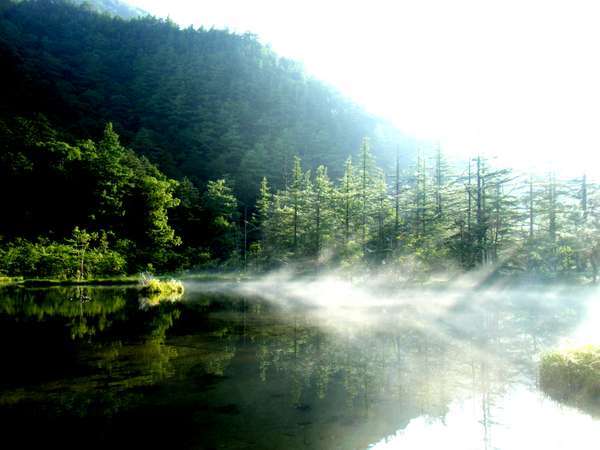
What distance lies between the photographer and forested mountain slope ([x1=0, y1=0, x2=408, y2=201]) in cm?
9188

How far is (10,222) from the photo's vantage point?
182 feet

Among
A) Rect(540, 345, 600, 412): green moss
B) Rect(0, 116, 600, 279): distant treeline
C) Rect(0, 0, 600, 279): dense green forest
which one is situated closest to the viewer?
Rect(540, 345, 600, 412): green moss

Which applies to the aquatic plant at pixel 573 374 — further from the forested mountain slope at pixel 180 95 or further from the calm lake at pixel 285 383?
the forested mountain slope at pixel 180 95

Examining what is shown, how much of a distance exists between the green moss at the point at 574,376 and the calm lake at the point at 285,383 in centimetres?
33

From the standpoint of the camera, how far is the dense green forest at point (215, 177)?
4078 centimetres

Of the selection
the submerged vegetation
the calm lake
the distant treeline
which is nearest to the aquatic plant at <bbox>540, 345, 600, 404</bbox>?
the calm lake

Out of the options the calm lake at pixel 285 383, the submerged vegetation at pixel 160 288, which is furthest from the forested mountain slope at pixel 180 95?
the calm lake at pixel 285 383

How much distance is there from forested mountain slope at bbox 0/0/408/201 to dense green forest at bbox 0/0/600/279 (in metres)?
0.46

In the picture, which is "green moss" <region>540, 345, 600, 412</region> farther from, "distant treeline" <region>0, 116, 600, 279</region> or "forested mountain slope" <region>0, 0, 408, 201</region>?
"forested mountain slope" <region>0, 0, 408, 201</region>

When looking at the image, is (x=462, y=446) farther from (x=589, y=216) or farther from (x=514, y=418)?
(x=589, y=216)

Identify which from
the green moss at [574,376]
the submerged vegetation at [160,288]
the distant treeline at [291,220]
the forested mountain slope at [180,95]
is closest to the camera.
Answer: the green moss at [574,376]

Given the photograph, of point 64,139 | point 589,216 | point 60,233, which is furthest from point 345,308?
point 64,139

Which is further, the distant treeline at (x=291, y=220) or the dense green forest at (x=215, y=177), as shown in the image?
the dense green forest at (x=215, y=177)

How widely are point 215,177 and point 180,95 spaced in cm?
3767
